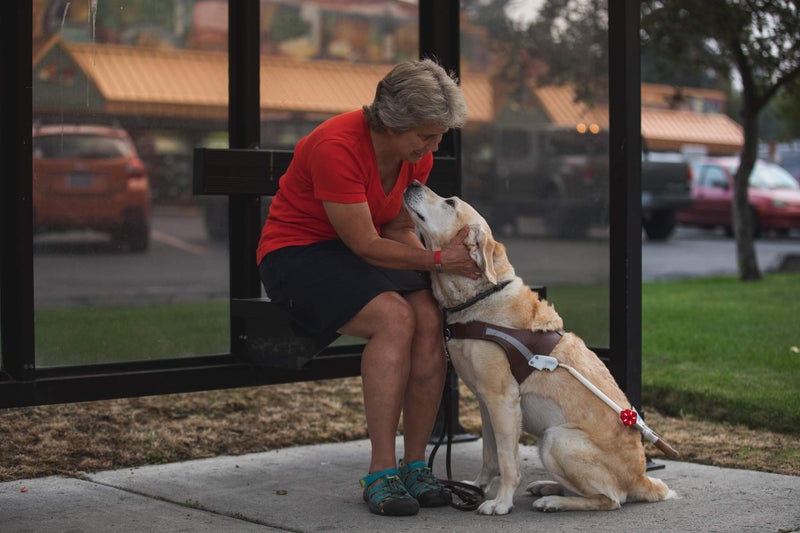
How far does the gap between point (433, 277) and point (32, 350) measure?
1586 mm

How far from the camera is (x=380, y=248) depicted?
362 centimetres

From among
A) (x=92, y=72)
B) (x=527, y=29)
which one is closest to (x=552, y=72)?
(x=527, y=29)

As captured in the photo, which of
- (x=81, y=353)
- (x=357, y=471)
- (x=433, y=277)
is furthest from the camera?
(x=81, y=353)

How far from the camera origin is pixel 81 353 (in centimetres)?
457

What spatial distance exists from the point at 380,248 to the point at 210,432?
1.74m

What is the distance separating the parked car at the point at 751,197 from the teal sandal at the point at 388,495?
58.1ft

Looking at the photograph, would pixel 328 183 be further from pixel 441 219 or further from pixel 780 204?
pixel 780 204

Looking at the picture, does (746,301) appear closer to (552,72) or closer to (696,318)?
(696,318)

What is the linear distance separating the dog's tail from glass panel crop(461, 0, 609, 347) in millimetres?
1859

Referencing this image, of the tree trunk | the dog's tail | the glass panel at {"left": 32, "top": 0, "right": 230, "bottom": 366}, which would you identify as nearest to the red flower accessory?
the dog's tail

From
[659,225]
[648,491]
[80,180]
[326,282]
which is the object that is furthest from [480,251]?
[659,225]

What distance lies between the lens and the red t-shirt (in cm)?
358

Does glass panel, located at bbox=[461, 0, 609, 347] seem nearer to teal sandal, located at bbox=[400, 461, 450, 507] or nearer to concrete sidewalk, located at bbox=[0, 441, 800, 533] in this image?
concrete sidewalk, located at bbox=[0, 441, 800, 533]

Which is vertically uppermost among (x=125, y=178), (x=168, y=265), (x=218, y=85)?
(x=218, y=85)
